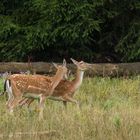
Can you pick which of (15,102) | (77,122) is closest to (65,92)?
(15,102)

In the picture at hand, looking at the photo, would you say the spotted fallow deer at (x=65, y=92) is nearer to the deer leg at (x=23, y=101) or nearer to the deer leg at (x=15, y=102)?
the deer leg at (x=23, y=101)

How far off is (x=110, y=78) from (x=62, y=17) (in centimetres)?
257

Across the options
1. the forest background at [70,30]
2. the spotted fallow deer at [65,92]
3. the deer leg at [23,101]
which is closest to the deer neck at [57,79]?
the spotted fallow deer at [65,92]

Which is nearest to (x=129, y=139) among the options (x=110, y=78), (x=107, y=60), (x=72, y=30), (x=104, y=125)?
(x=104, y=125)

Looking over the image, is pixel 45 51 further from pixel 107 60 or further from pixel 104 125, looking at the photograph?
pixel 104 125

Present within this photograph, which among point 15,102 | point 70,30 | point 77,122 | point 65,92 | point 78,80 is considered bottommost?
point 77,122

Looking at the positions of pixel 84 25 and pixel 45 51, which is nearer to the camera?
pixel 84 25

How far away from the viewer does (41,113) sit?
10.5 m

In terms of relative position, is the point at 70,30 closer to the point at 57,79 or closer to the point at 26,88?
the point at 57,79

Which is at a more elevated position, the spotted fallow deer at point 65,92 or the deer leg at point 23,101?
the spotted fallow deer at point 65,92

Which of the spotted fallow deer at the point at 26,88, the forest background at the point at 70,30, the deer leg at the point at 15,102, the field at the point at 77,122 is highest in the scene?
the forest background at the point at 70,30

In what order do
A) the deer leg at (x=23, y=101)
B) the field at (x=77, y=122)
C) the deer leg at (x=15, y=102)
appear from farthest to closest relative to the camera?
the deer leg at (x=23, y=101)
the deer leg at (x=15, y=102)
the field at (x=77, y=122)

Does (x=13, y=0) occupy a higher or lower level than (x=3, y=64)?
higher

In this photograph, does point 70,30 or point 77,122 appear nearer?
point 77,122
